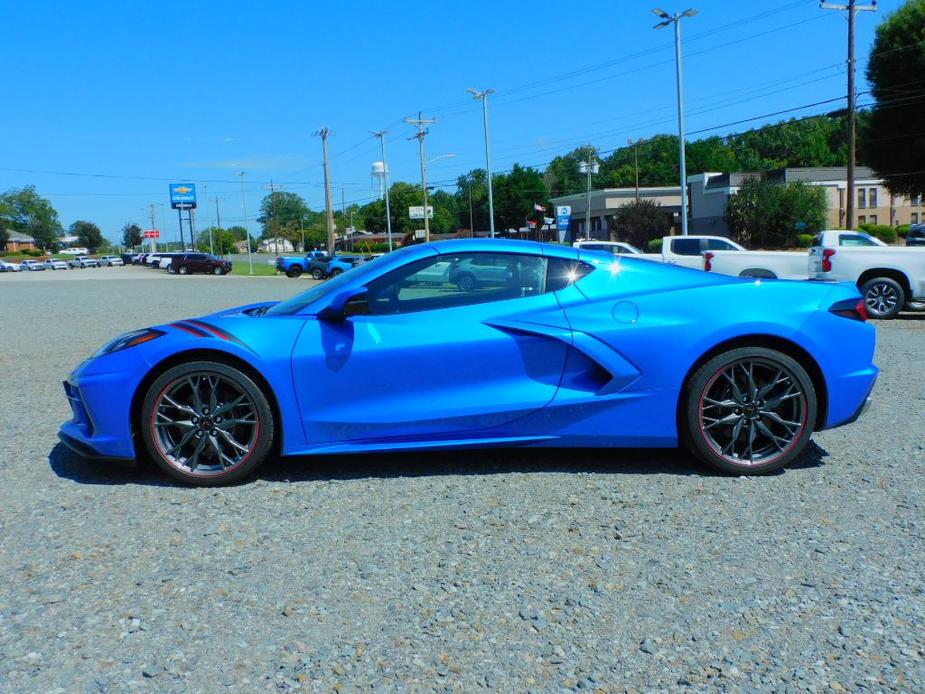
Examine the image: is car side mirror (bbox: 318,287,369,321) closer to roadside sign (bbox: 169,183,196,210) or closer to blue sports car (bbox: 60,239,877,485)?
blue sports car (bbox: 60,239,877,485)

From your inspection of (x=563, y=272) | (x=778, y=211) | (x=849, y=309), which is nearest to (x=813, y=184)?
(x=778, y=211)

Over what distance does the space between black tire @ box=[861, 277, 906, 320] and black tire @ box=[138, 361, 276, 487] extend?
12470 mm

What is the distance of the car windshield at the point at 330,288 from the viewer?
454 cm

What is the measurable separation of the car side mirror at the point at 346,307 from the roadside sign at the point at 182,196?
111 metres

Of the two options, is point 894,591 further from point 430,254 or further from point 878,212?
point 878,212

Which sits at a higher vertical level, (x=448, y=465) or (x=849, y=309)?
(x=849, y=309)

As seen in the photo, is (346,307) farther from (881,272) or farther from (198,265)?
(198,265)

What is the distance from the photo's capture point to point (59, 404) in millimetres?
6922

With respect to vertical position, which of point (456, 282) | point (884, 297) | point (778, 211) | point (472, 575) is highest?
point (778, 211)

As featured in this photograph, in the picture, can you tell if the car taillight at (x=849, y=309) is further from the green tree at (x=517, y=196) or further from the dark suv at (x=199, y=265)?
the green tree at (x=517, y=196)

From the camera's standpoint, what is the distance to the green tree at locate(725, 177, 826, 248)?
62.6 meters

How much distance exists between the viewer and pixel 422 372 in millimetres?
4359

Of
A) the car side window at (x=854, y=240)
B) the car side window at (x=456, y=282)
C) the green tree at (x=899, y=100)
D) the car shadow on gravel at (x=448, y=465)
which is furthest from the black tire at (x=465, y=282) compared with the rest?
the green tree at (x=899, y=100)

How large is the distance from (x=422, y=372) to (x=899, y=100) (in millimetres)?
43229
